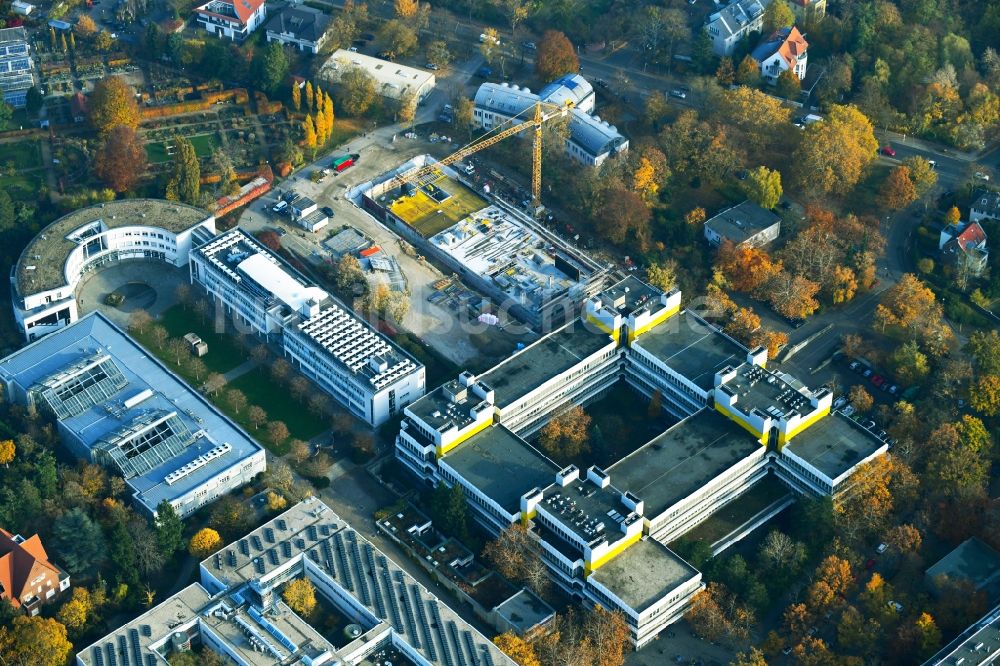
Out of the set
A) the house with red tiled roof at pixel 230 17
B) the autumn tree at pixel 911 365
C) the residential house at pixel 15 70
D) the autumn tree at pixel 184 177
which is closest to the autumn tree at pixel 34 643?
the autumn tree at pixel 184 177

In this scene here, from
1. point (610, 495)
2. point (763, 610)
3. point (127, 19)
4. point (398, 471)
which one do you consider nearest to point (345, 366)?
point (398, 471)

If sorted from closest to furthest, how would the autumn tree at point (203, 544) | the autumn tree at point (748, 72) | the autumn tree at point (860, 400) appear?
the autumn tree at point (203, 544)
the autumn tree at point (860, 400)
the autumn tree at point (748, 72)

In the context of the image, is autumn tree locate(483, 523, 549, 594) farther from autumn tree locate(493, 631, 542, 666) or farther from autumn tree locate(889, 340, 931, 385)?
autumn tree locate(889, 340, 931, 385)

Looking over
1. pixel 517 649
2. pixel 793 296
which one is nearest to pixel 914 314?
pixel 793 296

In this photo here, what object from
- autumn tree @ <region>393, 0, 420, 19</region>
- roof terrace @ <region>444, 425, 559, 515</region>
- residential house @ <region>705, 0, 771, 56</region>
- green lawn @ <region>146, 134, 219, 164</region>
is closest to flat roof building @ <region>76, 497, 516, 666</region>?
roof terrace @ <region>444, 425, 559, 515</region>

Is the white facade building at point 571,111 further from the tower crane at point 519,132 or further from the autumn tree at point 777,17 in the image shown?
the autumn tree at point 777,17

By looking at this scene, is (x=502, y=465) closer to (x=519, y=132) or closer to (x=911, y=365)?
(x=911, y=365)
